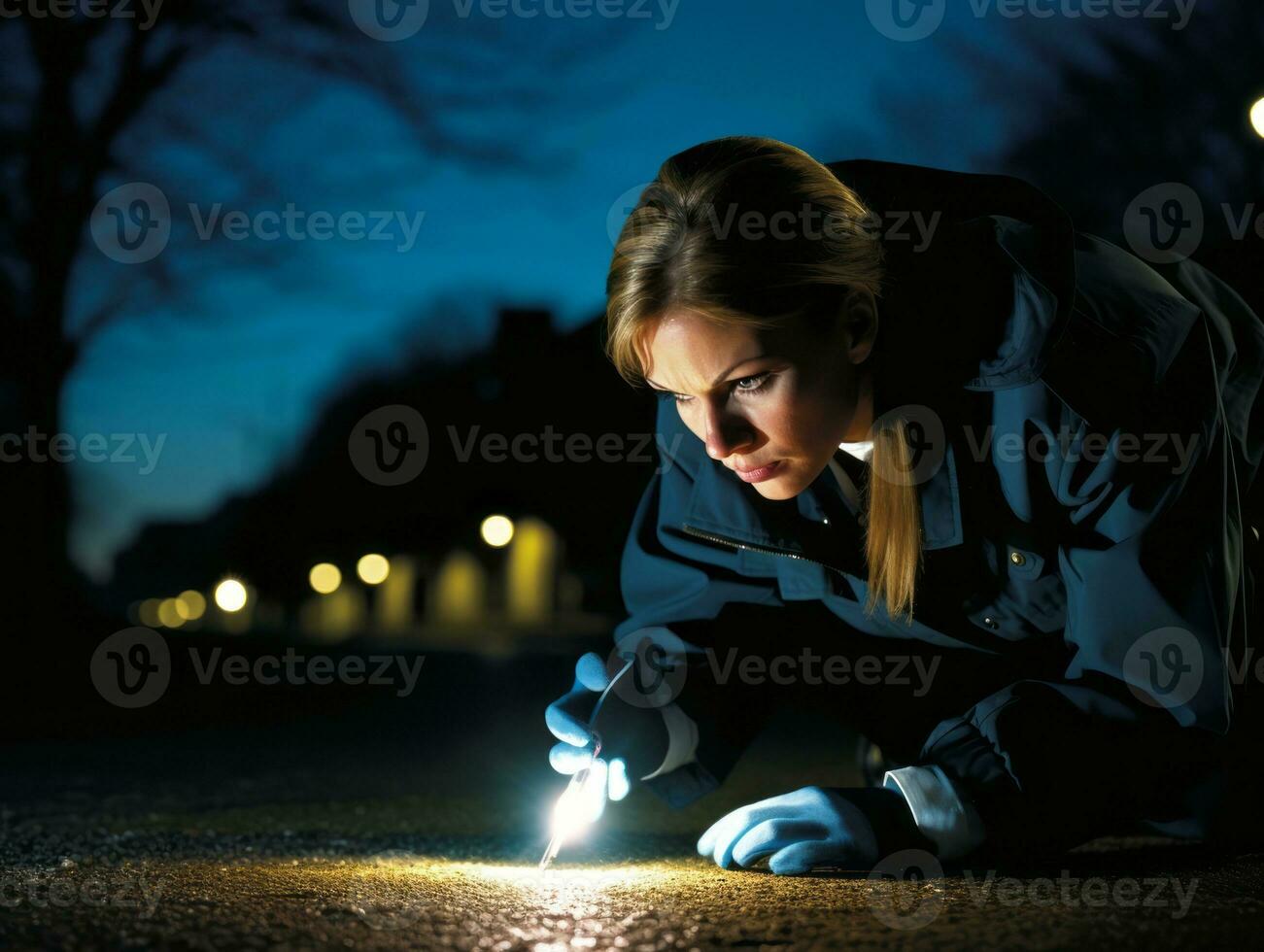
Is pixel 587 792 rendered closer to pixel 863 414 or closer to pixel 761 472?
pixel 761 472

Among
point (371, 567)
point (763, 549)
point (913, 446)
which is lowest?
point (371, 567)

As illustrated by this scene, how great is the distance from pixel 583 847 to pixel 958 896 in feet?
3.97

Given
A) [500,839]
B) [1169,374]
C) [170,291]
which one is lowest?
[500,839]

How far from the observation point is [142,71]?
9000 mm

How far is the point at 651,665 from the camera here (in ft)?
9.58

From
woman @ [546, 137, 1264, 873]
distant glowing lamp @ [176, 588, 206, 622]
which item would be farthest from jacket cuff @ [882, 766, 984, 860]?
distant glowing lamp @ [176, 588, 206, 622]

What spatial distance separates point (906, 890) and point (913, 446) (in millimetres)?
988

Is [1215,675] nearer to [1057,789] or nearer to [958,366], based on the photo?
[1057,789]

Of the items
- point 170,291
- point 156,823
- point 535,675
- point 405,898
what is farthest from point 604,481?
point 405,898

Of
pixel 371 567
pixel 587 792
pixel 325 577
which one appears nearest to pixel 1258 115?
pixel 587 792

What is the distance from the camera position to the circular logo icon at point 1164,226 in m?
3.04

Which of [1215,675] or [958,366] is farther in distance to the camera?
[958,366]

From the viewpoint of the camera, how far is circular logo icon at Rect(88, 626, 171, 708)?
8242 millimetres

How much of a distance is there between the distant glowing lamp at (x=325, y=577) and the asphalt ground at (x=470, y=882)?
79.0 feet
